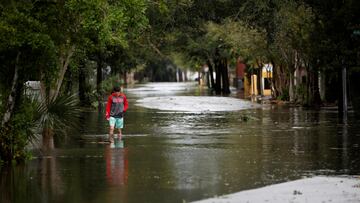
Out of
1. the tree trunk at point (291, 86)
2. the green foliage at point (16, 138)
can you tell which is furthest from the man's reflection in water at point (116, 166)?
the tree trunk at point (291, 86)

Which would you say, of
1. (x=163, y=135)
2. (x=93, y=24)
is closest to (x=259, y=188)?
(x=93, y=24)

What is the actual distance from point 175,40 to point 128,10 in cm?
4230

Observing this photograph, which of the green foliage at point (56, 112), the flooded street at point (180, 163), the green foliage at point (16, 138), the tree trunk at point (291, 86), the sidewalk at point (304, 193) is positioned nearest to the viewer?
the sidewalk at point (304, 193)

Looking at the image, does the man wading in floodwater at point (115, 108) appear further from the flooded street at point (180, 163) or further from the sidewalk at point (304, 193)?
the sidewalk at point (304, 193)

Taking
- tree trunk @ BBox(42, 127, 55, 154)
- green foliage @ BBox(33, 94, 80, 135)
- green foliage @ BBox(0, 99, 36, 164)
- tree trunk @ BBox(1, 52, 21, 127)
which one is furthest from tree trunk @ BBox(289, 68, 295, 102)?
tree trunk @ BBox(1, 52, 21, 127)

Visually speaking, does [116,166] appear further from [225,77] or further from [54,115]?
[225,77]

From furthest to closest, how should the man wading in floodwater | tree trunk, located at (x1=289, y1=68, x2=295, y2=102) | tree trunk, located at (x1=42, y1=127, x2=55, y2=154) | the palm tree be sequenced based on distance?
tree trunk, located at (x1=289, y1=68, x2=295, y2=102) < the man wading in floodwater < tree trunk, located at (x1=42, y1=127, x2=55, y2=154) < the palm tree

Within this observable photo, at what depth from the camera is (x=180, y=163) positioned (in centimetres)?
1516

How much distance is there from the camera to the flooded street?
38.2 feet

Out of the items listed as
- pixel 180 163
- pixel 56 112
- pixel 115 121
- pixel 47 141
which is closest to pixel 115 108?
pixel 115 121

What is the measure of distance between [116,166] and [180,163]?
4.18 feet

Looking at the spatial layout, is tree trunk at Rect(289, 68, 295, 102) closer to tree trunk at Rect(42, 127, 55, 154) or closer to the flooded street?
the flooded street

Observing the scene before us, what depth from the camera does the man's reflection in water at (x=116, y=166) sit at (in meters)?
12.8

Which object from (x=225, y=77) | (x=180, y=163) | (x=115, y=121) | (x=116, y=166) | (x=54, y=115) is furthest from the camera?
(x=225, y=77)
